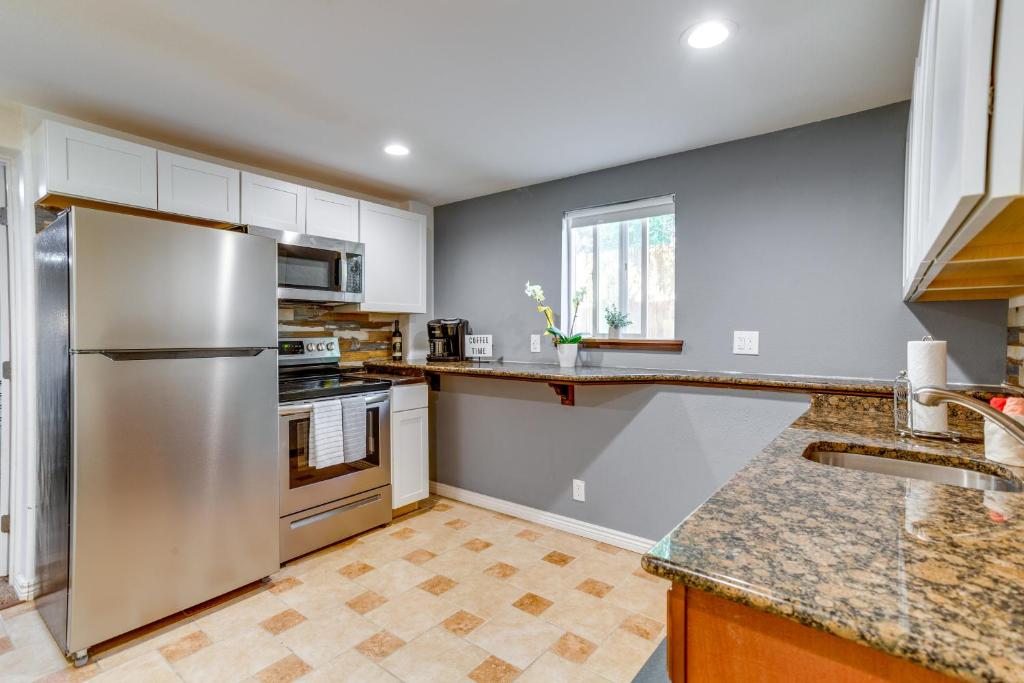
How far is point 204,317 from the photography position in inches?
80.7

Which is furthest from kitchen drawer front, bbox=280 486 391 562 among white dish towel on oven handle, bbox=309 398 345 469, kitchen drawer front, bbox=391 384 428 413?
kitchen drawer front, bbox=391 384 428 413

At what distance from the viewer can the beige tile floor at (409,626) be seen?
5.71ft

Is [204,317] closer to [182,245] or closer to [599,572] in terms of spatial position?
[182,245]

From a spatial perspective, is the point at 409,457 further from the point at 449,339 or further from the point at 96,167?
the point at 96,167

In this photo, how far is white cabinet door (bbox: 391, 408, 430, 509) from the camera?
9.95 ft

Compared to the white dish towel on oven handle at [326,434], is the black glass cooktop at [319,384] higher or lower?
higher

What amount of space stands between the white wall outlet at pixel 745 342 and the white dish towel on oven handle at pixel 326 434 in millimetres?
2039

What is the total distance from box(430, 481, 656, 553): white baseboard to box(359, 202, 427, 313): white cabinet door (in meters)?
1.30

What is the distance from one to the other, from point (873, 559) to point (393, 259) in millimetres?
3077

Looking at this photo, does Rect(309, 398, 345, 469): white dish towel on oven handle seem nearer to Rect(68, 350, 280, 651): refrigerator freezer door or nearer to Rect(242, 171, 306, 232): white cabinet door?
Rect(68, 350, 280, 651): refrigerator freezer door

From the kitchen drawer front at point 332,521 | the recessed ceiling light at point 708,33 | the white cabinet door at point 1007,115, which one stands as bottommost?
the kitchen drawer front at point 332,521

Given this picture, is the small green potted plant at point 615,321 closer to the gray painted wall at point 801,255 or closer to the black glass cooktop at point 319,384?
the gray painted wall at point 801,255

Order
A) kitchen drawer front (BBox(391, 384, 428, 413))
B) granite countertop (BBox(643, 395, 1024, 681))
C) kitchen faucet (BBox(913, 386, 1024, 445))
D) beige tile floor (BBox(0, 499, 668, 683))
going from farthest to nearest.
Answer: kitchen drawer front (BBox(391, 384, 428, 413)), beige tile floor (BBox(0, 499, 668, 683)), kitchen faucet (BBox(913, 386, 1024, 445)), granite countertop (BBox(643, 395, 1024, 681))

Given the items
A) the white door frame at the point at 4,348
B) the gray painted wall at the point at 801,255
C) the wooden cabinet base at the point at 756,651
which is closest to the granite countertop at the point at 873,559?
the wooden cabinet base at the point at 756,651
